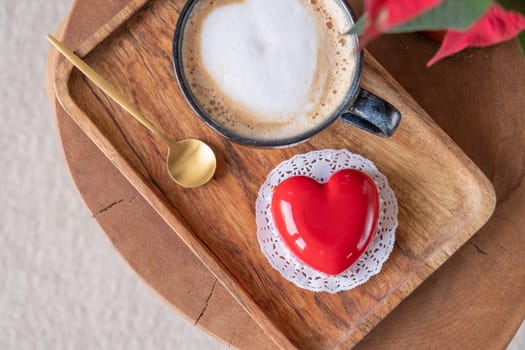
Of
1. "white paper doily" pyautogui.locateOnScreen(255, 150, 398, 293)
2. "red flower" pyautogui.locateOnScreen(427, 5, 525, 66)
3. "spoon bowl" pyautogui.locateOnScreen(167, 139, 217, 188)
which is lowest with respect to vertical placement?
"white paper doily" pyautogui.locateOnScreen(255, 150, 398, 293)

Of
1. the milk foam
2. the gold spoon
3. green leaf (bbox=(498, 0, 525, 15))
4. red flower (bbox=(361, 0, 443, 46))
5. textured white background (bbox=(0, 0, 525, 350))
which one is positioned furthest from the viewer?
textured white background (bbox=(0, 0, 525, 350))

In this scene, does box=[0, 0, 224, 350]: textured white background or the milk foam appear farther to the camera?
box=[0, 0, 224, 350]: textured white background

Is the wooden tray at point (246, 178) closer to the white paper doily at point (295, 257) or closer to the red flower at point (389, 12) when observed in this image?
the white paper doily at point (295, 257)

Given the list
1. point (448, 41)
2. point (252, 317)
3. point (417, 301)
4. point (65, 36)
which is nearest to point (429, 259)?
point (417, 301)

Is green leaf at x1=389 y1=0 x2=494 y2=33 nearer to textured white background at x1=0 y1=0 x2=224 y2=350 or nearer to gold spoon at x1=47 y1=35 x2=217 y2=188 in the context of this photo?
gold spoon at x1=47 y1=35 x2=217 y2=188

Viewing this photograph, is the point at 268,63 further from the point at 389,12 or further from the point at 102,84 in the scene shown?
the point at 389,12

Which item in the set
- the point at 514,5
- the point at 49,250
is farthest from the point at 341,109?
the point at 49,250

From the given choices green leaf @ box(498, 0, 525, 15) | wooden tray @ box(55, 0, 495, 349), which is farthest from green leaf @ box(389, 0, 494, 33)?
wooden tray @ box(55, 0, 495, 349)

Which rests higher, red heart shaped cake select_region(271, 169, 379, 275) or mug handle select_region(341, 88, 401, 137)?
mug handle select_region(341, 88, 401, 137)
